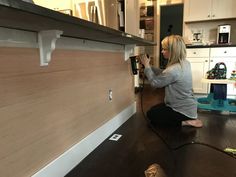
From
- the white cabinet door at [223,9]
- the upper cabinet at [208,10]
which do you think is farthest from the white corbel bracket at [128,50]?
the white cabinet door at [223,9]

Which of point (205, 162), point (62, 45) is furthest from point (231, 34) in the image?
point (62, 45)

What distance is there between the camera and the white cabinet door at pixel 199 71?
3.81m

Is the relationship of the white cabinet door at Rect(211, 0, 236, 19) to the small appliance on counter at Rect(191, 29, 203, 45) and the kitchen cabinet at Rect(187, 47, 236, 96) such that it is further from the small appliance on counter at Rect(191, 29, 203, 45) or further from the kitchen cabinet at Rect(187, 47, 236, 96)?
the kitchen cabinet at Rect(187, 47, 236, 96)

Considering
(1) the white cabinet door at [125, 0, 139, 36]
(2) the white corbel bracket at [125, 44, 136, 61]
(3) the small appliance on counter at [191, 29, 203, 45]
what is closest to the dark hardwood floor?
(2) the white corbel bracket at [125, 44, 136, 61]

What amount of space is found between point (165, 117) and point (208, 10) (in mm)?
2833

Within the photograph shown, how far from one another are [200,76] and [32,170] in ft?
11.2

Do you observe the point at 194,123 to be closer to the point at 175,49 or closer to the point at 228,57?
the point at 175,49

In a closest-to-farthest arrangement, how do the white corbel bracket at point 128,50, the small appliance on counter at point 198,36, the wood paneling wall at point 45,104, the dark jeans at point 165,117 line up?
the wood paneling wall at point 45,104
the dark jeans at point 165,117
the white corbel bracket at point 128,50
the small appliance on counter at point 198,36

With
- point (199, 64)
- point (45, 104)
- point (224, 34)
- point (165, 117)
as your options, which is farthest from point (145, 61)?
point (224, 34)

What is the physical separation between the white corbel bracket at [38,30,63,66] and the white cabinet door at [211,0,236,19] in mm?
3817

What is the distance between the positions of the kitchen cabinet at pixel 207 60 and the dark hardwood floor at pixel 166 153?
1.60 meters

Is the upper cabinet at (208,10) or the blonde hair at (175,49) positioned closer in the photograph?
the blonde hair at (175,49)

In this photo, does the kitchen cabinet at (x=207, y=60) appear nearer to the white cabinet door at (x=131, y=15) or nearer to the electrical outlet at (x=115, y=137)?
the white cabinet door at (x=131, y=15)

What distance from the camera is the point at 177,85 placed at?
218cm
